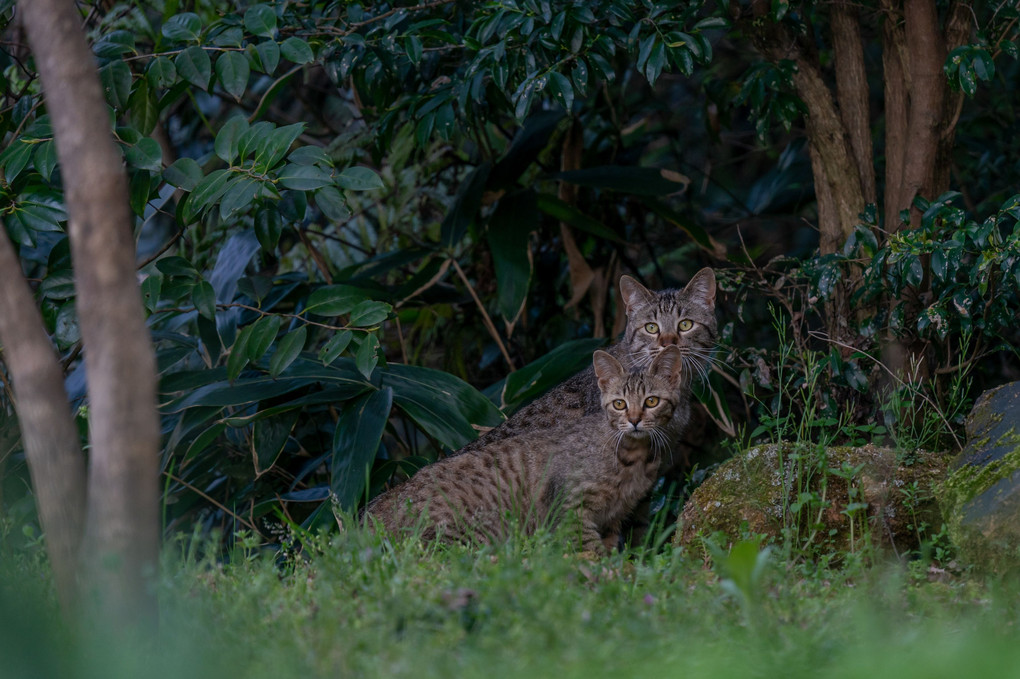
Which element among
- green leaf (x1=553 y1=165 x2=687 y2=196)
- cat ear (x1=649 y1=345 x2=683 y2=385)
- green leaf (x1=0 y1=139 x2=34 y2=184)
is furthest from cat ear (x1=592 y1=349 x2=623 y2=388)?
green leaf (x1=0 y1=139 x2=34 y2=184)

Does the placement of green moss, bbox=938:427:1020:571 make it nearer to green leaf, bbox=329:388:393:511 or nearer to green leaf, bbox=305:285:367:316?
green leaf, bbox=329:388:393:511

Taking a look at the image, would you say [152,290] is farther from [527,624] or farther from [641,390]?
[527,624]

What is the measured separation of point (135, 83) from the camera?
529 cm

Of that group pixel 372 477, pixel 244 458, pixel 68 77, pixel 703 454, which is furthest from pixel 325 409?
pixel 68 77

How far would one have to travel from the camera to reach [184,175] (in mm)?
4898

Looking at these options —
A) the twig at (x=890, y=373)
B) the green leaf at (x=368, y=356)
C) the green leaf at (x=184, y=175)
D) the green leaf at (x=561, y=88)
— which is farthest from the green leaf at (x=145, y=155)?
the twig at (x=890, y=373)

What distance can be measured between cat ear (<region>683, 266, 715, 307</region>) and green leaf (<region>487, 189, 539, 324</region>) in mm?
1117

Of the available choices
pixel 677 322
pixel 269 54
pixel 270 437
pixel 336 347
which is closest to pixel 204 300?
pixel 336 347

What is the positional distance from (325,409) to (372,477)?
48.9 inches

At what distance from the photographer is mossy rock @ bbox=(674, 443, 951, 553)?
431 cm

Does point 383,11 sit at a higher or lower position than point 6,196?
higher

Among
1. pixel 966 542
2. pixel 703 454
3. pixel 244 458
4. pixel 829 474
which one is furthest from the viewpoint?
pixel 703 454

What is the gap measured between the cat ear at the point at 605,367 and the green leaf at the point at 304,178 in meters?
1.62

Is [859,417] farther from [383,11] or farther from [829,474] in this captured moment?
[383,11]
